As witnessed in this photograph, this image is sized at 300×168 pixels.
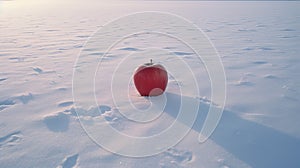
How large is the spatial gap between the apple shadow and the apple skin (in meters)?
0.56

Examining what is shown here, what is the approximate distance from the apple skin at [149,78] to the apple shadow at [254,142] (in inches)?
22.0

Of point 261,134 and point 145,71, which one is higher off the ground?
point 145,71

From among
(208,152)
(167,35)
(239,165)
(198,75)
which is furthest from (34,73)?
(167,35)

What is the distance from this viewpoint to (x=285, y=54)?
6.56m

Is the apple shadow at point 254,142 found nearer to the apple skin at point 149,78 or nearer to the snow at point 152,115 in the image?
the snow at point 152,115

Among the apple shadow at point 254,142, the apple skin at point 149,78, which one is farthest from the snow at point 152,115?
the apple skin at point 149,78

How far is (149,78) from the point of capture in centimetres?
364

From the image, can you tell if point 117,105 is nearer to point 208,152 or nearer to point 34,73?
point 208,152

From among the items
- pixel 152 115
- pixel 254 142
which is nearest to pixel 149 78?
pixel 152 115

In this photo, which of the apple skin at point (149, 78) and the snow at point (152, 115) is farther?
the apple skin at point (149, 78)

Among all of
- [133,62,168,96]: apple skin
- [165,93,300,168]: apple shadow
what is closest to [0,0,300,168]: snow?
[165,93,300,168]: apple shadow

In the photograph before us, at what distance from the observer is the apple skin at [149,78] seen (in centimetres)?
362

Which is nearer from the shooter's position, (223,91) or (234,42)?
(223,91)

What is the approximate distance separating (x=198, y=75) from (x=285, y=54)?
307 centimetres
